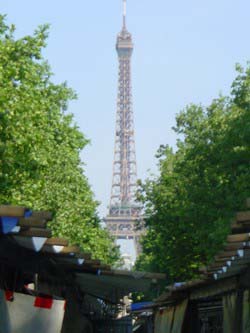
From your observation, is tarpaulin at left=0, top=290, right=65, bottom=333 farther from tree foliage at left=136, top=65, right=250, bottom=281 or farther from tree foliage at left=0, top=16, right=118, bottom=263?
tree foliage at left=136, top=65, right=250, bottom=281

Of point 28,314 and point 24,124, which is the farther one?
point 24,124

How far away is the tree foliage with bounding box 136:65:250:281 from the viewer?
1702 inches

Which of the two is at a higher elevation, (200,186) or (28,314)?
(200,186)

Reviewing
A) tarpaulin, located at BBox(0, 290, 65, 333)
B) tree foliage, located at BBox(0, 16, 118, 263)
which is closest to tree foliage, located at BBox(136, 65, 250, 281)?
tree foliage, located at BBox(0, 16, 118, 263)

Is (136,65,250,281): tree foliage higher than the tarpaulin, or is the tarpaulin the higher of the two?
(136,65,250,281): tree foliage

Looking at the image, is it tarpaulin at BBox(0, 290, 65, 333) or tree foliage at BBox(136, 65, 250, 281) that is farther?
A: tree foliage at BBox(136, 65, 250, 281)

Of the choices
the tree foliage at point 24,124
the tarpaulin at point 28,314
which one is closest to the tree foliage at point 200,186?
the tree foliage at point 24,124

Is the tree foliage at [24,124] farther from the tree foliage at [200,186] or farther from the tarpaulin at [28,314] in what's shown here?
the tarpaulin at [28,314]

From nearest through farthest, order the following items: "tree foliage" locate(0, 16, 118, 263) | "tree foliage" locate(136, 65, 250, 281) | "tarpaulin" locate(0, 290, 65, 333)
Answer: "tarpaulin" locate(0, 290, 65, 333) < "tree foliage" locate(0, 16, 118, 263) < "tree foliage" locate(136, 65, 250, 281)

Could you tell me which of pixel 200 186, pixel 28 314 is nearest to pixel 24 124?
pixel 200 186

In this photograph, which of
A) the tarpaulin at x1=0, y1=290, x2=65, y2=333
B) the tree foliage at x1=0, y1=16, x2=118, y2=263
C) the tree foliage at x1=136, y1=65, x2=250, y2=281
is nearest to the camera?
the tarpaulin at x1=0, y1=290, x2=65, y2=333

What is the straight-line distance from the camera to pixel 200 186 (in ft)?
160

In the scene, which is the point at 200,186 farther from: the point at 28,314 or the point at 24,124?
the point at 28,314

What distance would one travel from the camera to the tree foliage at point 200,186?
142 ft
